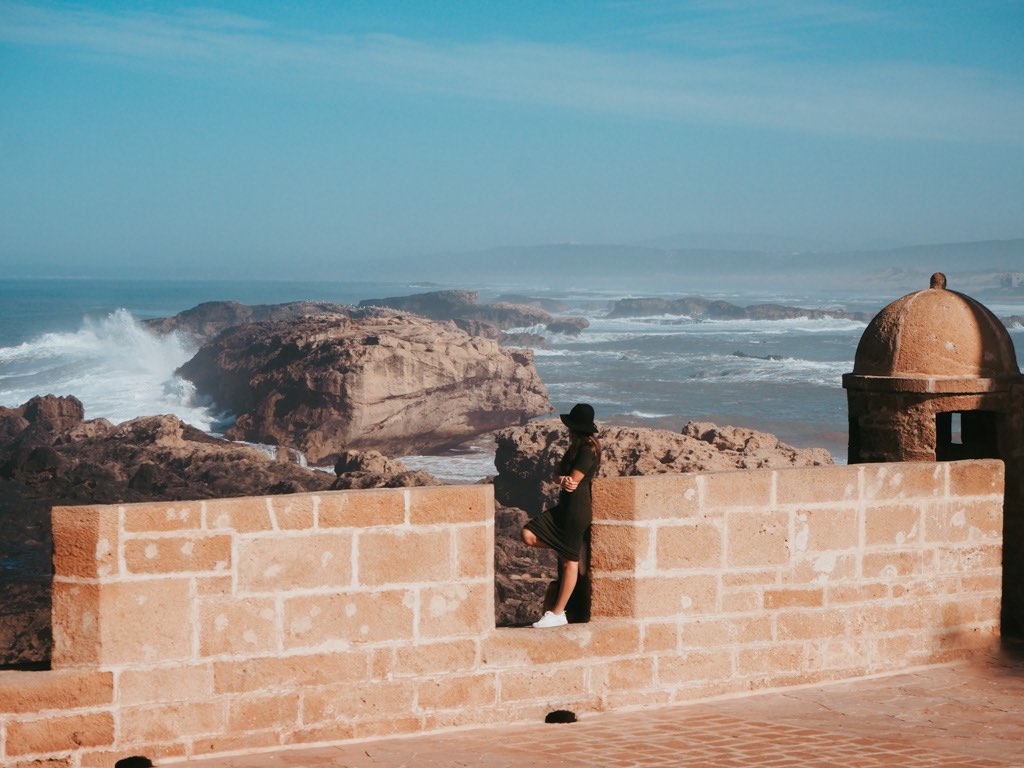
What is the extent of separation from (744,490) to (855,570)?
0.78m

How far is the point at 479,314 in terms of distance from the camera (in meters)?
94.0

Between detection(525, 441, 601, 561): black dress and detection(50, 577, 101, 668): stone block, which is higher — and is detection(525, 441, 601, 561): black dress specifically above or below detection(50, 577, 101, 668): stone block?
above

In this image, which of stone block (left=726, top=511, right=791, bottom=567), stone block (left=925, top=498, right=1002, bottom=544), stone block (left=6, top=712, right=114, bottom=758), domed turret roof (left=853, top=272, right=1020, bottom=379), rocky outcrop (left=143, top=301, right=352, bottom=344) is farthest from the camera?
rocky outcrop (left=143, top=301, right=352, bottom=344)

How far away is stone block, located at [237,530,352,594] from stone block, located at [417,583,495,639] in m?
0.38

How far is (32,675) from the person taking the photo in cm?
495

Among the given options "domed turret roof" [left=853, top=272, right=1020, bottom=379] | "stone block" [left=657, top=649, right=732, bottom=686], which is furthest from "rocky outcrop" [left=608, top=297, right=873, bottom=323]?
"stone block" [left=657, top=649, right=732, bottom=686]

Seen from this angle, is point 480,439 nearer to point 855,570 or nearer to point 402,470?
point 402,470

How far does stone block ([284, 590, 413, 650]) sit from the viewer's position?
5.31 meters

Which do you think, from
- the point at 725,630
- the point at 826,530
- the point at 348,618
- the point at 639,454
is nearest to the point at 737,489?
the point at 826,530

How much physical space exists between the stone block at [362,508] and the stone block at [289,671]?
0.54 meters

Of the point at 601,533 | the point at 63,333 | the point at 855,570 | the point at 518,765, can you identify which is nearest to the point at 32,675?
the point at 518,765

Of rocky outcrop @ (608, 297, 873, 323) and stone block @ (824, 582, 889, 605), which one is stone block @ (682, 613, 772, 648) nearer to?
stone block @ (824, 582, 889, 605)

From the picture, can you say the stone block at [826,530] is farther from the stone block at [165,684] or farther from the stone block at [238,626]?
the stone block at [165,684]

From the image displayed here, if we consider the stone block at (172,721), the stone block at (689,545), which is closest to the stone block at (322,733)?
the stone block at (172,721)
